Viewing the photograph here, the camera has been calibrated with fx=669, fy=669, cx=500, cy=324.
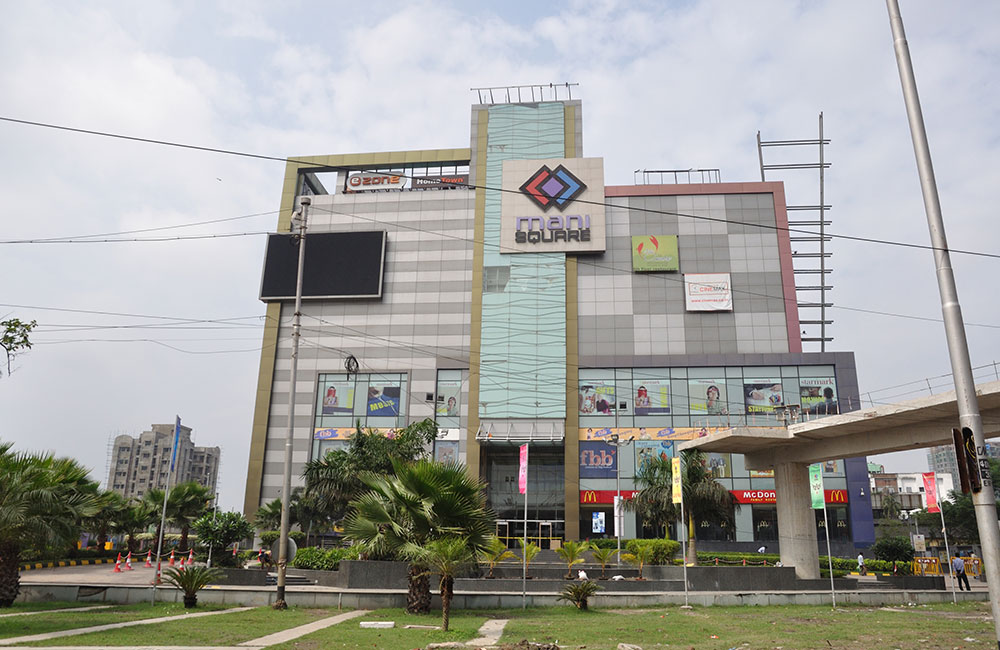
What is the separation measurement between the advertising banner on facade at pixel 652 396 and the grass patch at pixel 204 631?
43.1m

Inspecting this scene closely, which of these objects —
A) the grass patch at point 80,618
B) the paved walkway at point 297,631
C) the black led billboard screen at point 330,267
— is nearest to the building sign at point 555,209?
the black led billboard screen at point 330,267

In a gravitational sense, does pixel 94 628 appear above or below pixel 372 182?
below

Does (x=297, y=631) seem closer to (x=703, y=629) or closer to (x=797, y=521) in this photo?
(x=703, y=629)

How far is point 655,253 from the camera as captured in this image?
6306 cm

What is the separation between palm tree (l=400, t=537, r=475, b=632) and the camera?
17058mm

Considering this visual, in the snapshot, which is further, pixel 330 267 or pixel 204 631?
pixel 330 267

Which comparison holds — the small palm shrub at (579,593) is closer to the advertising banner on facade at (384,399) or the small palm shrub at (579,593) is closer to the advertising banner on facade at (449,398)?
the advertising banner on facade at (449,398)

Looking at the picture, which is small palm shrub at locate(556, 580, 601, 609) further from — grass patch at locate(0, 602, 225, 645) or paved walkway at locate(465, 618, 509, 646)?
grass patch at locate(0, 602, 225, 645)

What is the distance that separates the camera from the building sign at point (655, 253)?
6266 cm

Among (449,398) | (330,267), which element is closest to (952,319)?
(449,398)

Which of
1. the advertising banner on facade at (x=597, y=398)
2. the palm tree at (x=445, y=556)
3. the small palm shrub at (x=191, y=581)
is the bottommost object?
the small palm shrub at (x=191, y=581)

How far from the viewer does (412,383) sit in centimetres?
6309

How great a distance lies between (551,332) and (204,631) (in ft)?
160

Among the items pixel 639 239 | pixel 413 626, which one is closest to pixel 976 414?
pixel 413 626
